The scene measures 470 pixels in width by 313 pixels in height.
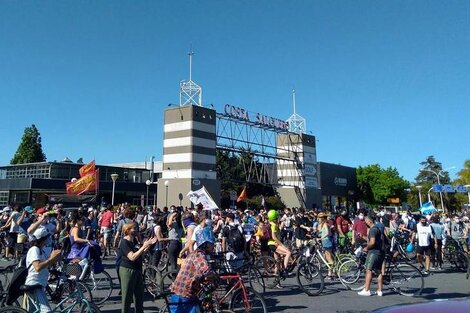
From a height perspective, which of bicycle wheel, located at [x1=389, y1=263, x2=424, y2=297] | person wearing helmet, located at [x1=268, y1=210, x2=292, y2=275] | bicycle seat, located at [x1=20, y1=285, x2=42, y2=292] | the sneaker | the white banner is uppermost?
the white banner

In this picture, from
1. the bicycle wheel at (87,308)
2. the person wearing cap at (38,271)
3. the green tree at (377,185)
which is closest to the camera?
the person wearing cap at (38,271)

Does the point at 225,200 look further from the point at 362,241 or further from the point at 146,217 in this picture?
the point at 362,241

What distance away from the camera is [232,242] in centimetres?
1143

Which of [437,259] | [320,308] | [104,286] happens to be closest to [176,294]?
[320,308]

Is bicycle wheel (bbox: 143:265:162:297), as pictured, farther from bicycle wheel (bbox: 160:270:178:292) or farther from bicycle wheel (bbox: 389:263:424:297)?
bicycle wheel (bbox: 389:263:424:297)

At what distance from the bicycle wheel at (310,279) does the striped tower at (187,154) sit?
108 ft

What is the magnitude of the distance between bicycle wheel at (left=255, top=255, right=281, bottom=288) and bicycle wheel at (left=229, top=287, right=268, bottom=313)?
3503 millimetres

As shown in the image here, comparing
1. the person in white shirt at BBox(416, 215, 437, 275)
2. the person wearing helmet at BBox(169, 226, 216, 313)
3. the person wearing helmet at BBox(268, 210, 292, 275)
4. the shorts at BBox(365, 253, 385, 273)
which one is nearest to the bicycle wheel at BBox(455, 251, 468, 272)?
the person in white shirt at BBox(416, 215, 437, 275)

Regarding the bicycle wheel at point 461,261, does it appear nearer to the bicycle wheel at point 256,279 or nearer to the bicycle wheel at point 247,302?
the bicycle wheel at point 256,279

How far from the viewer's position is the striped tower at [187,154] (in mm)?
43656

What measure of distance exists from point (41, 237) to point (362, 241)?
10215mm

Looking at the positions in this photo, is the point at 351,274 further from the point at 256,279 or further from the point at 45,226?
the point at 45,226

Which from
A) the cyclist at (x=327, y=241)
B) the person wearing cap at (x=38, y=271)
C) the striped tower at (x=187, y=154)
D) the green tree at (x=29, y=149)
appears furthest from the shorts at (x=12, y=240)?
the green tree at (x=29, y=149)

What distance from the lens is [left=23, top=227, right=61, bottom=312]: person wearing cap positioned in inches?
229
